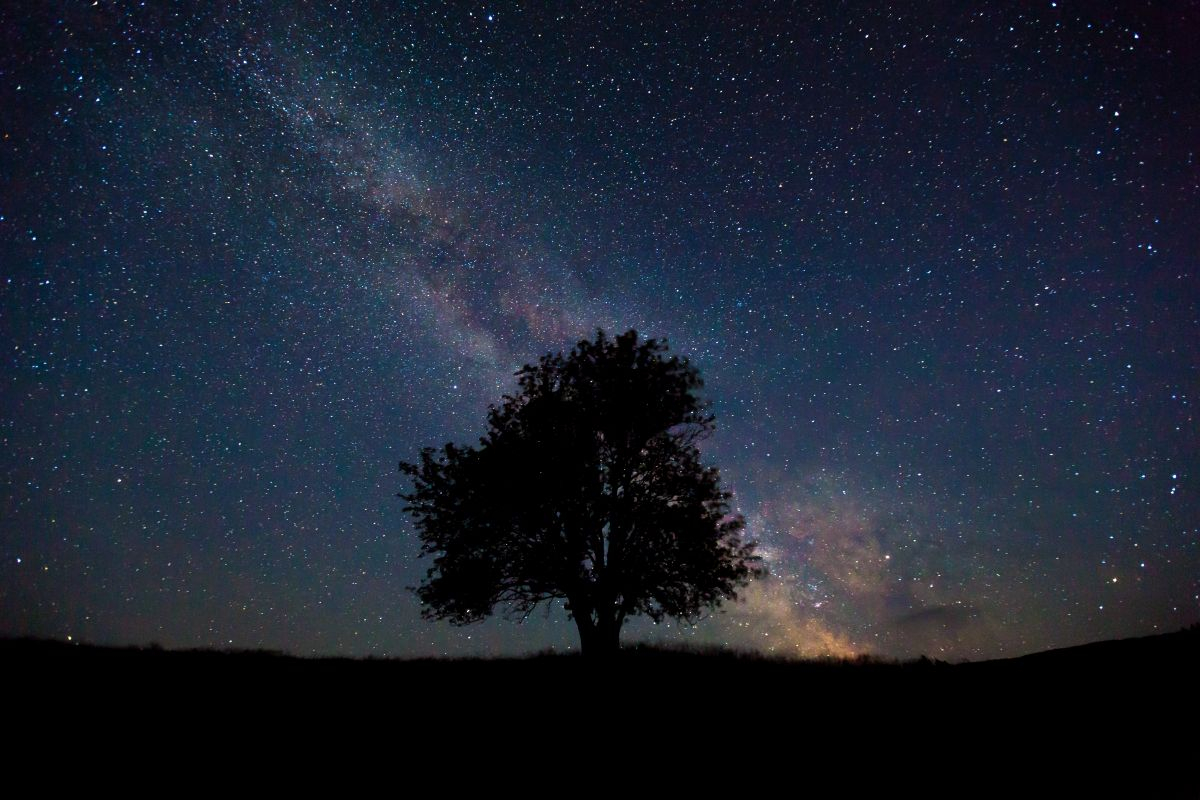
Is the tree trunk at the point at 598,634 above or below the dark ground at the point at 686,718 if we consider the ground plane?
above

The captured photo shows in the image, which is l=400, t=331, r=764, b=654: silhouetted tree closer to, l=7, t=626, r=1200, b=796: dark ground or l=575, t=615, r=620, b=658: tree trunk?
l=575, t=615, r=620, b=658: tree trunk

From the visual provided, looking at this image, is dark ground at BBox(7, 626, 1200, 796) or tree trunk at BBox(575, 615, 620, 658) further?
tree trunk at BBox(575, 615, 620, 658)

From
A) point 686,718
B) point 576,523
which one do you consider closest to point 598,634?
point 576,523

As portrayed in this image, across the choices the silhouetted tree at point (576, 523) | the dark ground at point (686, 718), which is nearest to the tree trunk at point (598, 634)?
the silhouetted tree at point (576, 523)

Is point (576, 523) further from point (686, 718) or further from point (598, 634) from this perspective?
point (686, 718)

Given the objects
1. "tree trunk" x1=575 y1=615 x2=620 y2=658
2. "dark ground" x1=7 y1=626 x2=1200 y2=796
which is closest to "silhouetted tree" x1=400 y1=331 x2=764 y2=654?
"tree trunk" x1=575 y1=615 x2=620 y2=658

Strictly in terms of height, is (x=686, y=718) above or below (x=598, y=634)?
below

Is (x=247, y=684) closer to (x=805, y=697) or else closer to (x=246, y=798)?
(x=246, y=798)

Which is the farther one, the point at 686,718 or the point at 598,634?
the point at 598,634

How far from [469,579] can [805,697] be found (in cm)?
1314

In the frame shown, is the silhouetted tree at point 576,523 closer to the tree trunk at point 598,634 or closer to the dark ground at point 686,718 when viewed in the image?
the tree trunk at point 598,634

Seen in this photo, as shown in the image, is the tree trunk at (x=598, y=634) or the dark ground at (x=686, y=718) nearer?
the dark ground at (x=686, y=718)

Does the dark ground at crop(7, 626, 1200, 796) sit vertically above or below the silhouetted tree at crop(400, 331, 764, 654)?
below

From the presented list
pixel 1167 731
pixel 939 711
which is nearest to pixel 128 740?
pixel 939 711
